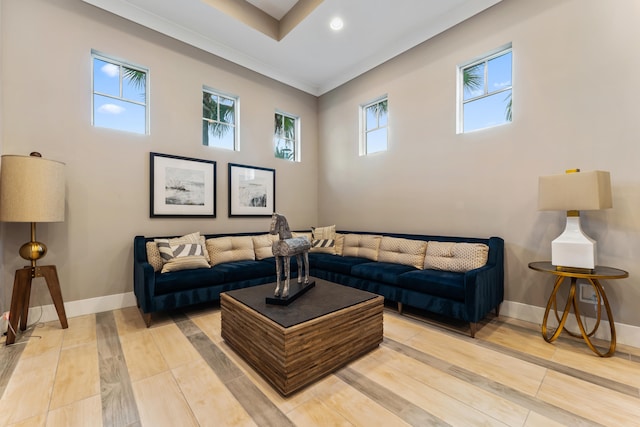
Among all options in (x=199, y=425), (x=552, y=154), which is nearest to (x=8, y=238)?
(x=199, y=425)

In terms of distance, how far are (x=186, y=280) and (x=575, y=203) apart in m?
3.56

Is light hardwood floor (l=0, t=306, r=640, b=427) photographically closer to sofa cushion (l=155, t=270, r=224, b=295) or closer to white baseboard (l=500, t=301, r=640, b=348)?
white baseboard (l=500, t=301, r=640, b=348)

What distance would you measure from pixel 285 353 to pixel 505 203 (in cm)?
278

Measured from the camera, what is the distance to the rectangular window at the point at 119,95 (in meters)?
3.16

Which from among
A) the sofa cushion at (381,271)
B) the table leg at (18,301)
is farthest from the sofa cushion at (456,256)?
the table leg at (18,301)

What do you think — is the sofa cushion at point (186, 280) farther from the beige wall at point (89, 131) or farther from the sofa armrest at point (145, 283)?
the beige wall at point (89, 131)

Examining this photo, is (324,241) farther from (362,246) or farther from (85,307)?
(85,307)

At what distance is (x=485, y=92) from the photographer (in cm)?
319

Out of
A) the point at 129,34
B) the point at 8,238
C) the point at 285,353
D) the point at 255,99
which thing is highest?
the point at 129,34

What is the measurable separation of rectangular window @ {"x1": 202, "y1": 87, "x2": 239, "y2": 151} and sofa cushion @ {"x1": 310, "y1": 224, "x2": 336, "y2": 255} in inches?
74.3

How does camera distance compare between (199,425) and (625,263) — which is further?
(625,263)

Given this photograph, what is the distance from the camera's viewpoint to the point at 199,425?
139cm

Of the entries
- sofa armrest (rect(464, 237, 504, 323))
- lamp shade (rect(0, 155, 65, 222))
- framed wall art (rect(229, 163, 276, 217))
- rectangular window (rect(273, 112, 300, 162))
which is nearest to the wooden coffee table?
sofa armrest (rect(464, 237, 504, 323))

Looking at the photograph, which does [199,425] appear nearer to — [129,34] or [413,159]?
[413,159]
